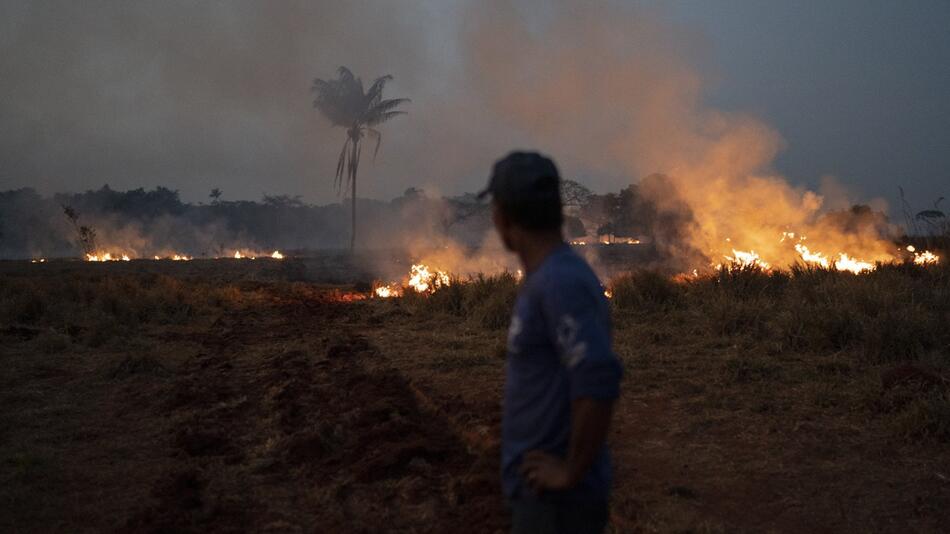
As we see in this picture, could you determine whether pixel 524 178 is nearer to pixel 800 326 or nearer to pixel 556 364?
pixel 556 364

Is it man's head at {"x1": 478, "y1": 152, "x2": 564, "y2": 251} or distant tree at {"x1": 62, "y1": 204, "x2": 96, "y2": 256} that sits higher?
distant tree at {"x1": 62, "y1": 204, "x2": 96, "y2": 256}

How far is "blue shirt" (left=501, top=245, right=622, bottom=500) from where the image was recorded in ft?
5.60

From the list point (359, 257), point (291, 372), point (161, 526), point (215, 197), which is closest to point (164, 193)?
point (215, 197)

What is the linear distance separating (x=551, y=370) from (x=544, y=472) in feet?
0.86

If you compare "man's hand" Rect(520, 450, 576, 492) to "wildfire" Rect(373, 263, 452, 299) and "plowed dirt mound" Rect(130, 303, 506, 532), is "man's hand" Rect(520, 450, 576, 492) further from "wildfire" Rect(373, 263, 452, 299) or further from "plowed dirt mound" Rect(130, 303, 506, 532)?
"wildfire" Rect(373, 263, 452, 299)

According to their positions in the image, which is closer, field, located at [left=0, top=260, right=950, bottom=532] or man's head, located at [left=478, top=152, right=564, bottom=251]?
man's head, located at [left=478, top=152, right=564, bottom=251]

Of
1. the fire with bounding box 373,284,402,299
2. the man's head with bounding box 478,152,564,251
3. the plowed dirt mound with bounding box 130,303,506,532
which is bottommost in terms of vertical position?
the plowed dirt mound with bounding box 130,303,506,532

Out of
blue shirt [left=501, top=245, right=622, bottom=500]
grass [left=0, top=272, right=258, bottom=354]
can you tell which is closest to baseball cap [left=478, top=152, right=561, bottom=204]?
blue shirt [left=501, top=245, right=622, bottom=500]

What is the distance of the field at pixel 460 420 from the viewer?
429cm

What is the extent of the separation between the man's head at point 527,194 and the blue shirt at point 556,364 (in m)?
0.10

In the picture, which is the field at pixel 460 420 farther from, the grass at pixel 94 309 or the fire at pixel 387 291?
the fire at pixel 387 291

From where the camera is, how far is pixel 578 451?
1.74 m

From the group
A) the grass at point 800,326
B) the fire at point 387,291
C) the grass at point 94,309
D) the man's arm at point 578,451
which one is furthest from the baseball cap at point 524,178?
the fire at point 387,291

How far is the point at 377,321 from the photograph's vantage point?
549 inches
